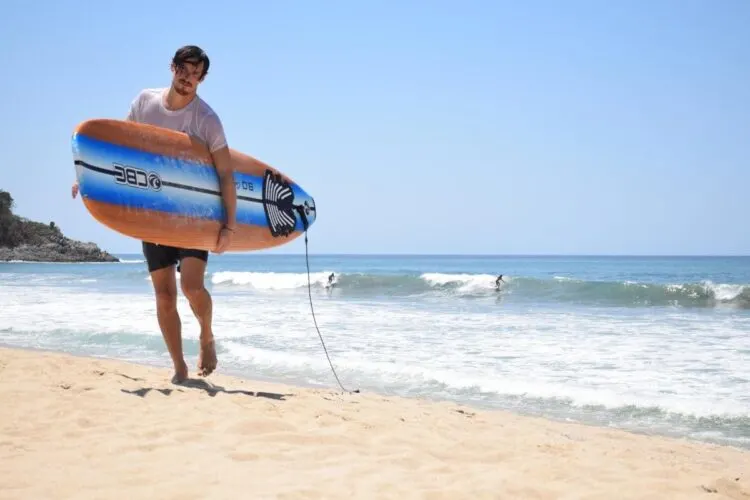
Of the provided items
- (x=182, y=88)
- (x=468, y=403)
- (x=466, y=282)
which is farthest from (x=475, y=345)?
(x=466, y=282)

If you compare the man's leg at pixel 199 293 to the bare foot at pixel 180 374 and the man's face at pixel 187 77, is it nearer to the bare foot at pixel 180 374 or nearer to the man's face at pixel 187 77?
the bare foot at pixel 180 374

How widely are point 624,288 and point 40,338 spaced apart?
11796 millimetres

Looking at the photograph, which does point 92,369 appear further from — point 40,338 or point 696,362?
point 696,362

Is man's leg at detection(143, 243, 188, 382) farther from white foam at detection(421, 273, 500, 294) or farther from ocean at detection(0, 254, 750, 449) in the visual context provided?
white foam at detection(421, 273, 500, 294)

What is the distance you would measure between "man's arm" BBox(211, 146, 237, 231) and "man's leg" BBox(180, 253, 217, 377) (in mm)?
291

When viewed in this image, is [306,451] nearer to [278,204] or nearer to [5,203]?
[278,204]

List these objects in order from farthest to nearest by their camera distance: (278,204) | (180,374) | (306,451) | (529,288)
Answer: (529,288), (278,204), (180,374), (306,451)

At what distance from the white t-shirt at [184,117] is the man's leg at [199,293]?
0.65 metres

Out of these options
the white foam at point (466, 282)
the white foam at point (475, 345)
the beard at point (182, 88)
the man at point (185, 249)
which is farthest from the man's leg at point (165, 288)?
the white foam at point (466, 282)

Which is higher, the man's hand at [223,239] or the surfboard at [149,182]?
the surfboard at [149,182]

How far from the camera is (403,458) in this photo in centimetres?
256

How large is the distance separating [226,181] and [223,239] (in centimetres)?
34

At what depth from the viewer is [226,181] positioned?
3.96 metres

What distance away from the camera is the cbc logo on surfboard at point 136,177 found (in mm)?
3795
